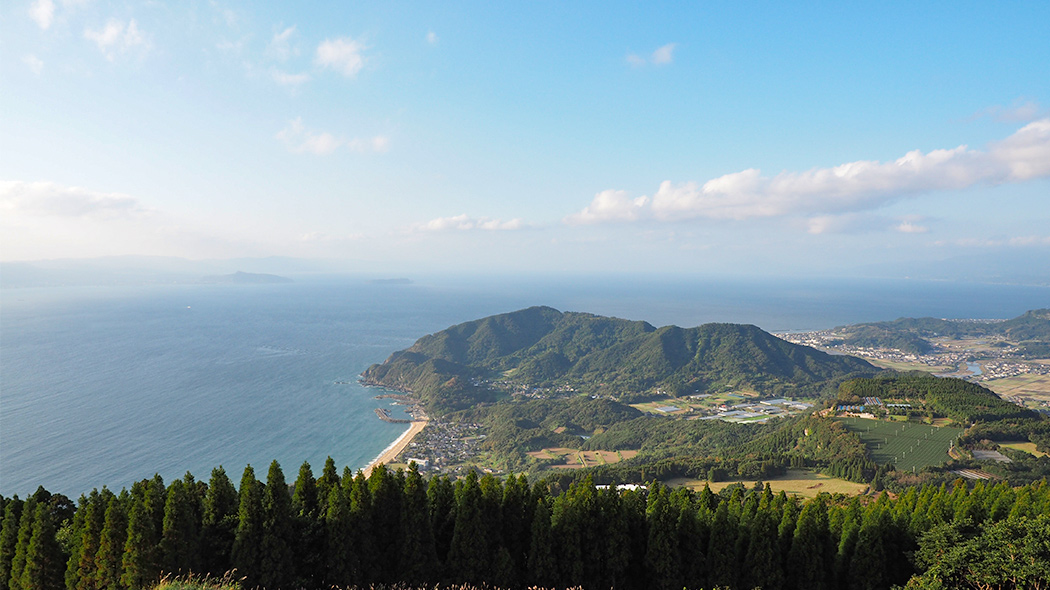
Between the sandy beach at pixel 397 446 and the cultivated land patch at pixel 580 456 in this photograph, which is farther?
the cultivated land patch at pixel 580 456

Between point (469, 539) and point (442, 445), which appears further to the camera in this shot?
point (442, 445)

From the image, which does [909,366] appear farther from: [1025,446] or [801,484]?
[801,484]

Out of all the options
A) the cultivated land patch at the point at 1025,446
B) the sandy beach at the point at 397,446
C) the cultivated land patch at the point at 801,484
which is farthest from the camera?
the sandy beach at the point at 397,446

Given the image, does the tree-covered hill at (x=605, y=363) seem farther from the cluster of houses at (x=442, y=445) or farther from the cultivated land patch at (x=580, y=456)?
the cultivated land patch at (x=580, y=456)

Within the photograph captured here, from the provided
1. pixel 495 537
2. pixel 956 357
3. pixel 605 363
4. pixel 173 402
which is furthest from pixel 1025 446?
pixel 173 402

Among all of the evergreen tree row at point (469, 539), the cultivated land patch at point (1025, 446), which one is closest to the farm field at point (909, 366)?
the cultivated land patch at point (1025, 446)

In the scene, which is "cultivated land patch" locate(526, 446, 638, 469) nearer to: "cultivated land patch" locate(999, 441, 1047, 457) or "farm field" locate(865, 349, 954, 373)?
"cultivated land patch" locate(999, 441, 1047, 457)
